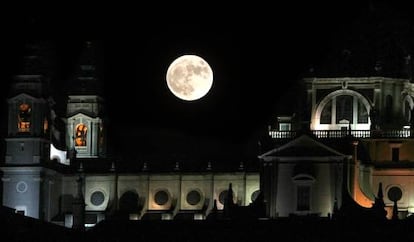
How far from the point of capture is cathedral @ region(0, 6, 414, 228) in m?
117

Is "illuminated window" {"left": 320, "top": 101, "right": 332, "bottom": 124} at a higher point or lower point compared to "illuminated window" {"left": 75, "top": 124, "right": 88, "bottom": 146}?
higher

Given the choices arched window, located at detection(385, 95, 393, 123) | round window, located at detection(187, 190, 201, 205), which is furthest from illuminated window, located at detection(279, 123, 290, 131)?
round window, located at detection(187, 190, 201, 205)

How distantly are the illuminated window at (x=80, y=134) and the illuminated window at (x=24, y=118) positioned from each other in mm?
7559

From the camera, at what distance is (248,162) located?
5153 inches

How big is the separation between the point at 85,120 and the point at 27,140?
27.5ft

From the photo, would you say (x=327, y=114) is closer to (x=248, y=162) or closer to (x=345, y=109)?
(x=345, y=109)

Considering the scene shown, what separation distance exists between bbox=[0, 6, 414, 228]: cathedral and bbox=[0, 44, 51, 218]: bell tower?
0.07m

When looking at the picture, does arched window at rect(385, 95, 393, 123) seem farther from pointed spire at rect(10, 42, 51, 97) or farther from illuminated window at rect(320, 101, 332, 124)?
pointed spire at rect(10, 42, 51, 97)

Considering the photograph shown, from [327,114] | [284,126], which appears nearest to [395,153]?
[327,114]

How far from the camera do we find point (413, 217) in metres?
109

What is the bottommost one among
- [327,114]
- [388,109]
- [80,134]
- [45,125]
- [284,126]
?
[80,134]

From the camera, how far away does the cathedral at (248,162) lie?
11712cm

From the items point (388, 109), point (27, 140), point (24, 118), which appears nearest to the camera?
point (388, 109)

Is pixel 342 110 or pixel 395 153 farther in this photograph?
pixel 342 110
